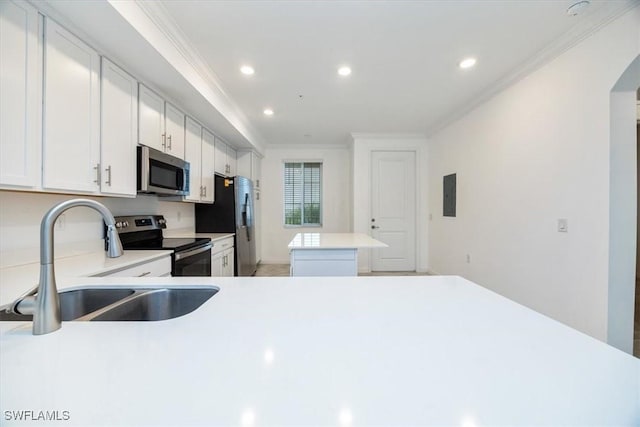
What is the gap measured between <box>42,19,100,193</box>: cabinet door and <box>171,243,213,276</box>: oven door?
0.78 m

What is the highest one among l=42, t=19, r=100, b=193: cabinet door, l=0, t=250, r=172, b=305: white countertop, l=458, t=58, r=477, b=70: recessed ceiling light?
l=458, t=58, r=477, b=70: recessed ceiling light

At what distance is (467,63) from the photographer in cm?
260

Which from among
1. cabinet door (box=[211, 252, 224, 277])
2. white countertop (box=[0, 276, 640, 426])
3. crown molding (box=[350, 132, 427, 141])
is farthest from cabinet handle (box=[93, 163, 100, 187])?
crown molding (box=[350, 132, 427, 141])

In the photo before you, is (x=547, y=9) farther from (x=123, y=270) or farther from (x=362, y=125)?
(x=123, y=270)

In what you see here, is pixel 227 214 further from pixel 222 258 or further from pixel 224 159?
pixel 224 159

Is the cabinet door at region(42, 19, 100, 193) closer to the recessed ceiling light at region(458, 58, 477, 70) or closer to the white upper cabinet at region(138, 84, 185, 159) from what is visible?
the white upper cabinet at region(138, 84, 185, 159)

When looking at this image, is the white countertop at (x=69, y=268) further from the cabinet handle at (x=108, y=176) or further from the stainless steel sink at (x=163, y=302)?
the cabinet handle at (x=108, y=176)

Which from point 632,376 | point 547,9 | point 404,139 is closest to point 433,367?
point 632,376

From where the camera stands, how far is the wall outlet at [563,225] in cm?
221

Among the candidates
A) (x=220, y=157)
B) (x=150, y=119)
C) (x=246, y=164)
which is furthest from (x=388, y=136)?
(x=150, y=119)

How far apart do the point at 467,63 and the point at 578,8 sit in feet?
2.73

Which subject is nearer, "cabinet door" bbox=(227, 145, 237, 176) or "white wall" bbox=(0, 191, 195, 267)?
"white wall" bbox=(0, 191, 195, 267)

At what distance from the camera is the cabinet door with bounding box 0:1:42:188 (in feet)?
4.19

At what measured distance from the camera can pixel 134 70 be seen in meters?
2.14
